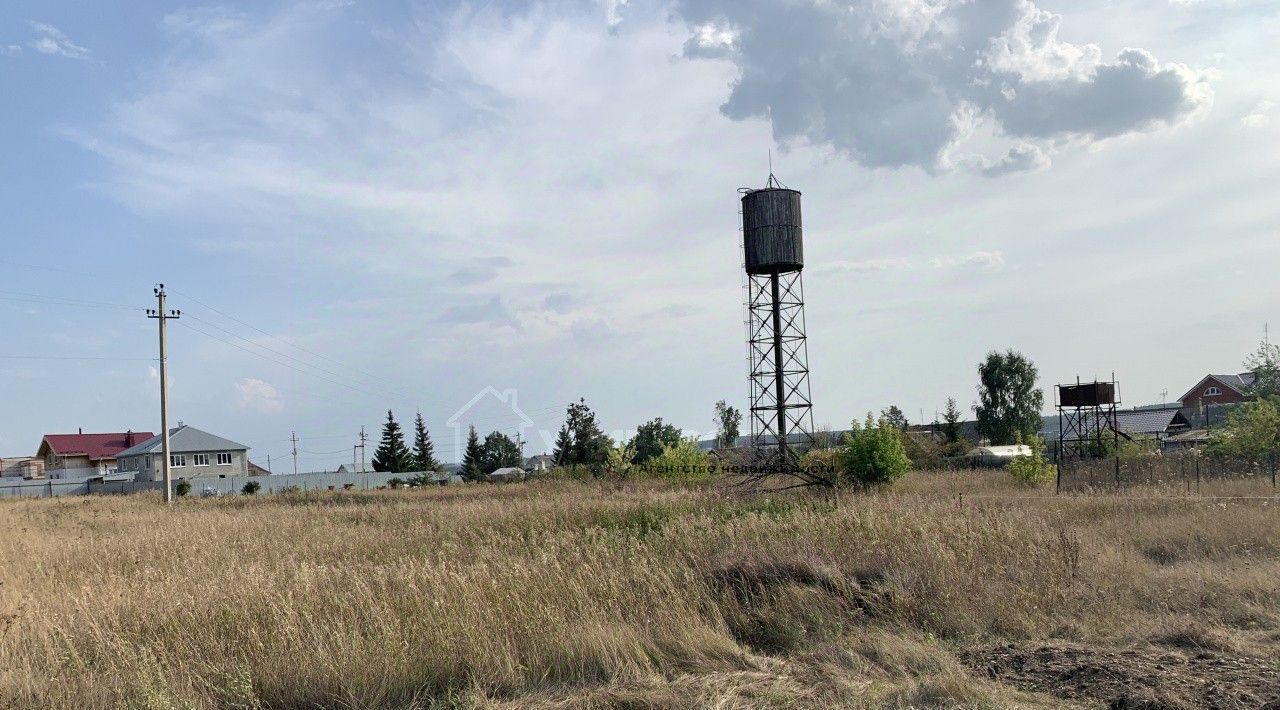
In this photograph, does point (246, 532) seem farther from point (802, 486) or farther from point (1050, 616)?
point (1050, 616)

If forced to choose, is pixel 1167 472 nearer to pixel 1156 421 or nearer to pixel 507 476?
pixel 1156 421

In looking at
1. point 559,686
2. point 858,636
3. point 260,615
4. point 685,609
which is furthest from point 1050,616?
point 260,615

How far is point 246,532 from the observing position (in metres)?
18.6

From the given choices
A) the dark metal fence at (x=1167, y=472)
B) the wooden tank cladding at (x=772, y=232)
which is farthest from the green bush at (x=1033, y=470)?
the wooden tank cladding at (x=772, y=232)

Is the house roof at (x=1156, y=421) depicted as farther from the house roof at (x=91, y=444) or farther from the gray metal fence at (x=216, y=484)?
the house roof at (x=91, y=444)

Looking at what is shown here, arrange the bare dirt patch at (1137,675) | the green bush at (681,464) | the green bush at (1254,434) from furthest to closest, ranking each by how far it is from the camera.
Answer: the green bush at (681,464)
the green bush at (1254,434)
the bare dirt patch at (1137,675)

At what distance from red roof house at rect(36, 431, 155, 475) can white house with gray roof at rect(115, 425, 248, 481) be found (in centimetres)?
1208

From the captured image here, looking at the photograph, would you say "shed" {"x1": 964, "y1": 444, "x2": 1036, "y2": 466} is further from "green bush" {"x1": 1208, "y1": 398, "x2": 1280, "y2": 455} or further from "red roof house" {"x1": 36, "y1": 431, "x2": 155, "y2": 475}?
"red roof house" {"x1": 36, "y1": 431, "x2": 155, "y2": 475}

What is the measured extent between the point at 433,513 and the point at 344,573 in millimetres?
13024

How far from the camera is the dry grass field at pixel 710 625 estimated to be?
5.94 metres

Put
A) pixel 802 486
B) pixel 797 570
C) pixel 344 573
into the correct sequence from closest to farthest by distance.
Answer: pixel 797 570 < pixel 344 573 < pixel 802 486

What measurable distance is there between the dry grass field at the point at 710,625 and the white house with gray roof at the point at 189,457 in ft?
241

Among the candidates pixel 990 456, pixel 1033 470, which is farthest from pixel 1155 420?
pixel 1033 470

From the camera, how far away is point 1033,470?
26.4 metres
